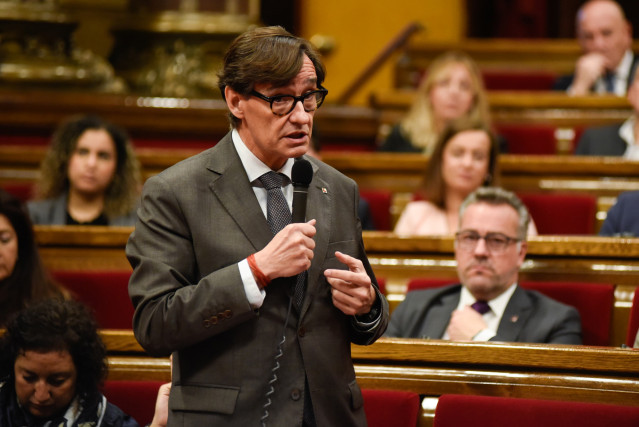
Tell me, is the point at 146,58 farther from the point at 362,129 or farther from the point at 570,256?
the point at 570,256

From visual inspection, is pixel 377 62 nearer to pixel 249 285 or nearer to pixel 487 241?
pixel 487 241

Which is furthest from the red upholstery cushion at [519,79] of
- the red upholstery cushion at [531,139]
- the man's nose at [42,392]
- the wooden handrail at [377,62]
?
the man's nose at [42,392]

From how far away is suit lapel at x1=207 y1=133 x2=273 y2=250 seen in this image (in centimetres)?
69

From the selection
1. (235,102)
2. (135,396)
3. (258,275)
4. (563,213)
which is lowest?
(135,396)

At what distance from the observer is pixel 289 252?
0.64m

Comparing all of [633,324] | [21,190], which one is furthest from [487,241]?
[21,190]

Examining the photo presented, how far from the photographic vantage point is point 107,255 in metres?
1.38

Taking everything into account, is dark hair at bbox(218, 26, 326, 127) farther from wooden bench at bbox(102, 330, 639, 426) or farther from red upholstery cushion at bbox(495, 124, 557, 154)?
red upholstery cushion at bbox(495, 124, 557, 154)

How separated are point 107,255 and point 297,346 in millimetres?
756

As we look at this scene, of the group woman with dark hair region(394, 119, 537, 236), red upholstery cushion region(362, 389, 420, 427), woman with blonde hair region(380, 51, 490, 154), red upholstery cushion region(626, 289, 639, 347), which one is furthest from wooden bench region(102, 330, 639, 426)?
woman with blonde hair region(380, 51, 490, 154)

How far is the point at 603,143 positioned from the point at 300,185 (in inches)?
52.2

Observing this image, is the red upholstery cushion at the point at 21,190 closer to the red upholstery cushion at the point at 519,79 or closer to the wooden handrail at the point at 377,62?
the wooden handrail at the point at 377,62

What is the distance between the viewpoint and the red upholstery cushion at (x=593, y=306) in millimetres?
1196

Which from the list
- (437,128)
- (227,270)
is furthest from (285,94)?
(437,128)
